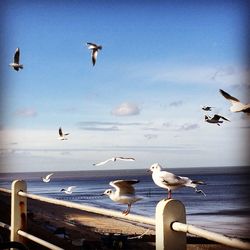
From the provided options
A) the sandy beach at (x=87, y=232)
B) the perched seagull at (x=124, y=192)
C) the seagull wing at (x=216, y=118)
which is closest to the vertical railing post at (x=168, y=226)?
the perched seagull at (x=124, y=192)

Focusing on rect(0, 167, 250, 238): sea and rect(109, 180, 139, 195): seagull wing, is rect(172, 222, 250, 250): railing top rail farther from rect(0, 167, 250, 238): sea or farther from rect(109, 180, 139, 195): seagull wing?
rect(0, 167, 250, 238): sea

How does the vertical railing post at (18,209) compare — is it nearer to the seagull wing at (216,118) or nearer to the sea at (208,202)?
the seagull wing at (216,118)

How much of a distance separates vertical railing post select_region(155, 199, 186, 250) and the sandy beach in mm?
5601

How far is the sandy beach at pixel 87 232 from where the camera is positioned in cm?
1154

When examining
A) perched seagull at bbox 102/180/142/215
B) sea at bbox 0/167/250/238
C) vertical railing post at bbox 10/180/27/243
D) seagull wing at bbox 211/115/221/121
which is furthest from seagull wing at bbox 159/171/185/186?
sea at bbox 0/167/250/238

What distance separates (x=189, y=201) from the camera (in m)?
27.0

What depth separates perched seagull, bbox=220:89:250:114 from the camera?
254 centimetres

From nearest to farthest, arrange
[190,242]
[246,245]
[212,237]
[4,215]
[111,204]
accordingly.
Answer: [246,245], [212,237], [4,215], [190,242], [111,204]

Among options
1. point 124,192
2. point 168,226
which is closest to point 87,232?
point 124,192

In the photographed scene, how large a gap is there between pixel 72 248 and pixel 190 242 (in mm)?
4177

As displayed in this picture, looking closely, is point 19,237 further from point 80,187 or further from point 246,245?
point 80,187

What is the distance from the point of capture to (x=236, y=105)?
8.75 feet

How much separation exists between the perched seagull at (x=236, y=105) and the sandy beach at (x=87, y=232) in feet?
14.3

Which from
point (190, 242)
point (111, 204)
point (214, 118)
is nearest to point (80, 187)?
point (111, 204)
